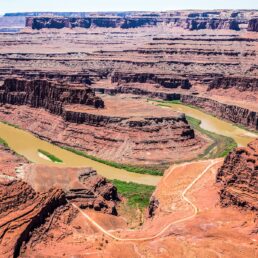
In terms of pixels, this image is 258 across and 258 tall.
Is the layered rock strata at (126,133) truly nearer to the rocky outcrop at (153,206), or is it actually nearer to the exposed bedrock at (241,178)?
the rocky outcrop at (153,206)

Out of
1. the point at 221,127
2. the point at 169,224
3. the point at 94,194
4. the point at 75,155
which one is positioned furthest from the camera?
the point at 221,127

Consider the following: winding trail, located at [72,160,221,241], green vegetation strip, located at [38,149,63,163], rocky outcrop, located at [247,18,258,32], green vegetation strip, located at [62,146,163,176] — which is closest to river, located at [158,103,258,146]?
green vegetation strip, located at [62,146,163,176]

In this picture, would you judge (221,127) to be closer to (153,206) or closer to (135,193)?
(135,193)

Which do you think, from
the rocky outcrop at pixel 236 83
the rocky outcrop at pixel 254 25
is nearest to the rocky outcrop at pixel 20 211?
the rocky outcrop at pixel 236 83

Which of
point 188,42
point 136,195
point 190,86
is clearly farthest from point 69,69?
point 136,195

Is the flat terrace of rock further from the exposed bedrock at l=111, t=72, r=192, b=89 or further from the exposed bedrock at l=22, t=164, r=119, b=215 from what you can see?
the exposed bedrock at l=111, t=72, r=192, b=89

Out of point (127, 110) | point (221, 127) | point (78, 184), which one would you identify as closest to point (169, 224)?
point (78, 184)
